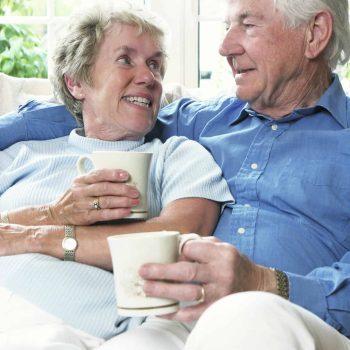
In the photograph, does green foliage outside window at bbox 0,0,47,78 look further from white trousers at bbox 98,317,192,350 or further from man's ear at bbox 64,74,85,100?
white trousers at bbox 98,317,192,350

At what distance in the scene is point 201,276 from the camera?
1.34 m

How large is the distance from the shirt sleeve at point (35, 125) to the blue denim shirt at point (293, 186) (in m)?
0.43

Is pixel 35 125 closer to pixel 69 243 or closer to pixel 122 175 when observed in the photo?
pixel 69 243

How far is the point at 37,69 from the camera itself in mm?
3609

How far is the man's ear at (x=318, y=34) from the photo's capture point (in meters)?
2.02

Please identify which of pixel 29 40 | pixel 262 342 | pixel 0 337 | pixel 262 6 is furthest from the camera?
pixel 29 40

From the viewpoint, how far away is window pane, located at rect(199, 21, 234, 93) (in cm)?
348

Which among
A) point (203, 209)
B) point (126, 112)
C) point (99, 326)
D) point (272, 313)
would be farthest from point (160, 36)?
point (272, 313)

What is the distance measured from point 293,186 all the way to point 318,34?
0.43 metres

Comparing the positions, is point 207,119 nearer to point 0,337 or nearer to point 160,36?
point 160,36

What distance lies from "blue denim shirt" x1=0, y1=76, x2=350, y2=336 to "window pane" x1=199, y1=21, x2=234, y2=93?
1458 millimetres

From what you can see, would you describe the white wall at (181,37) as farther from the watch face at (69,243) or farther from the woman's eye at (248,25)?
the watch face at (69,243)

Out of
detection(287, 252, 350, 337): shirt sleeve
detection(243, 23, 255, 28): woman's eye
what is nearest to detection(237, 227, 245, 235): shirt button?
detection(287, 252, 350, 337): shirt sleeve

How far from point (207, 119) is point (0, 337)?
2.87 ft
